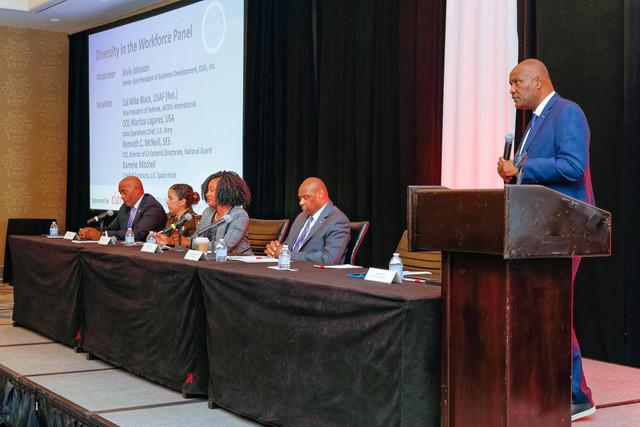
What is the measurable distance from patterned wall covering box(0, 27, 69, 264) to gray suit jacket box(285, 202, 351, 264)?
6852 millimetres

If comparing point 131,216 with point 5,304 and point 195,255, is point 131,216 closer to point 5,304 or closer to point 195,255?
point 5,304

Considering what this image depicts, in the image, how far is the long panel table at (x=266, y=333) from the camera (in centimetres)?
250

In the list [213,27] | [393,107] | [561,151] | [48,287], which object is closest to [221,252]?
[561,151]

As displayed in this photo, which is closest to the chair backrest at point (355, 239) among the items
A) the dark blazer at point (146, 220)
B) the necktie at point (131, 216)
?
the dark blazer at point (146, 220)

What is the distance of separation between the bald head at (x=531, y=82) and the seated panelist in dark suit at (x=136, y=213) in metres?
3.47

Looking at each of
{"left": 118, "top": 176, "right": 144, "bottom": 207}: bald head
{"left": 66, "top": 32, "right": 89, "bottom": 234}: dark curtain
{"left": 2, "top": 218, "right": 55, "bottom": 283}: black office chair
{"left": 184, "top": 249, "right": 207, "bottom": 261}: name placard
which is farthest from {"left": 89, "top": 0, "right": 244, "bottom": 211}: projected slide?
{"left": 184, "top": 249, "right": 207, "bottom": 261}: name placard

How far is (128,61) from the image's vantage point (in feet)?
30.3

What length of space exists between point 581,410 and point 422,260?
1.17 m

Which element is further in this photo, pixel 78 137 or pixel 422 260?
pixel 78 137

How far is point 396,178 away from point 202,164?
2.47 meters

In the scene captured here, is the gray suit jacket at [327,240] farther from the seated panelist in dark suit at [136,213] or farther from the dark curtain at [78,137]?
the dark curtain at [78,137]

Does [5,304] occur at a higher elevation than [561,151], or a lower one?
lower

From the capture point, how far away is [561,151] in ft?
9.96

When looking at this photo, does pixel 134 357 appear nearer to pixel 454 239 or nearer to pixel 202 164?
pixel 454 239
